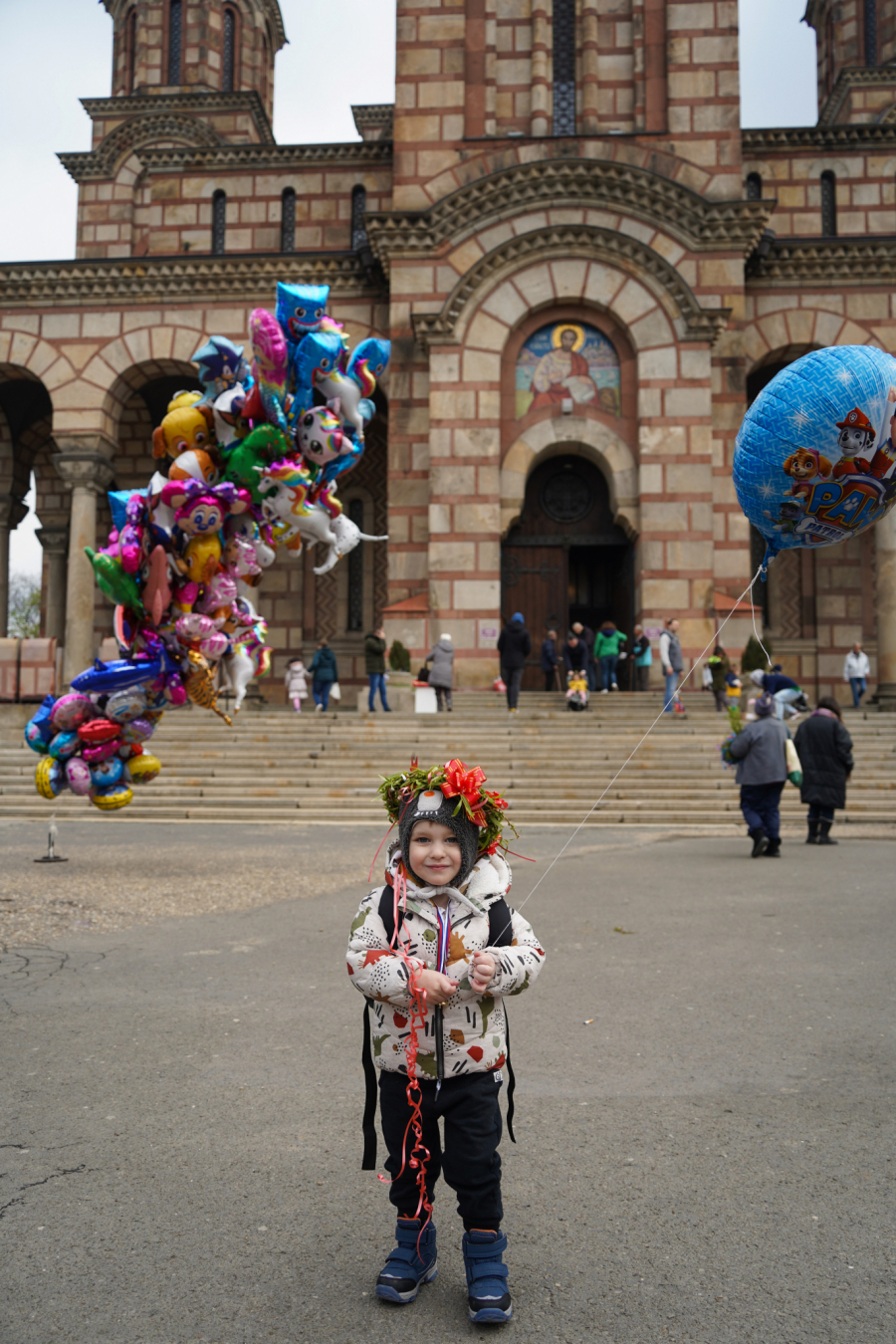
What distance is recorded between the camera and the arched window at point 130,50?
3297cm

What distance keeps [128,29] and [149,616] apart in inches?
1220

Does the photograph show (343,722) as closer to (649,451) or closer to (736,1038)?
(649,451)

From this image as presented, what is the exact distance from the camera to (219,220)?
27781 mm

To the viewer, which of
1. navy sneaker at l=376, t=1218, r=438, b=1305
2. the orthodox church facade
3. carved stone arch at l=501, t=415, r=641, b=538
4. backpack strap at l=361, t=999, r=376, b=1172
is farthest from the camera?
carved stone arch at l=501, t=415, r=641, b=538

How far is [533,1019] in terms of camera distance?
5.30 metres

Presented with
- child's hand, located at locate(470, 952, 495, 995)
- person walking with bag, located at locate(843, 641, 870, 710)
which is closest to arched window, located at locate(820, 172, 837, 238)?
person walking with bag, located at locate(843, 641, 870, 710)

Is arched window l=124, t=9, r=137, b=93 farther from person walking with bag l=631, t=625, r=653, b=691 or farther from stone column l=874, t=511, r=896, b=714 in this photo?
stone column l=874, t=511, r=896, b=714

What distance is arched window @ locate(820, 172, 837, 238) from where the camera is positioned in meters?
26.4

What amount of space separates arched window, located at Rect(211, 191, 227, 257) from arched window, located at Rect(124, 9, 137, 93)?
851cm

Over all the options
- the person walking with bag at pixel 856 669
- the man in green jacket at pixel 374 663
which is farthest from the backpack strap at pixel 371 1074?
the person walking with bag at pixel 856 669

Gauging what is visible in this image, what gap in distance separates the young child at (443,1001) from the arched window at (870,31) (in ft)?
125

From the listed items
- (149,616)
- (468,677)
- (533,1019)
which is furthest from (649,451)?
(533,1019)

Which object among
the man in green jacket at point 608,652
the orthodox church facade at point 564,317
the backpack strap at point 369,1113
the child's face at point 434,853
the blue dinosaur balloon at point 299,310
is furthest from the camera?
the orthodox church facade at point 564,317

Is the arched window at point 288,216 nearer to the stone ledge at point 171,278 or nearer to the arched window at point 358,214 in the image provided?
the arched window at point 358,214
